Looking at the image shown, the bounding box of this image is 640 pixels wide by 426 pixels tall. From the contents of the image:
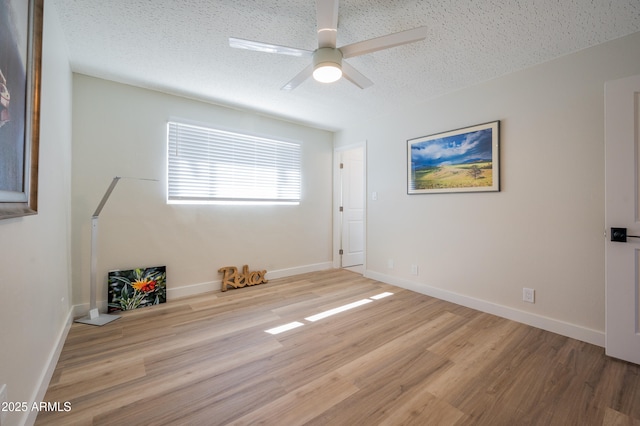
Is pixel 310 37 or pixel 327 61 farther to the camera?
pixel 310 37

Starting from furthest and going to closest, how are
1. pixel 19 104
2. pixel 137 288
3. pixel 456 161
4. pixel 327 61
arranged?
pixel 456 161, pixel 137 288, pixel 327 61, pixel 19 104

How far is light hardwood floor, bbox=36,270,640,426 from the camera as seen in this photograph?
1348mm

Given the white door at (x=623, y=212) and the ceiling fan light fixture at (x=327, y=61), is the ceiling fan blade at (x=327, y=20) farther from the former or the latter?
the white door at (x=623, y=212)

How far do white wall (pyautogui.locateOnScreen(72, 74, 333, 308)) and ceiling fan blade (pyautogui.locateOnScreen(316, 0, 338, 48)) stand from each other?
216 centimetres

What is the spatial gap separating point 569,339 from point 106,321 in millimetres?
4159

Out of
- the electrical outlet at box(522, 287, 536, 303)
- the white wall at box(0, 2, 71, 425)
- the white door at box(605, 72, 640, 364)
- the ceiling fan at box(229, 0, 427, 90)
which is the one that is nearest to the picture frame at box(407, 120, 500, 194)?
the white door at box(605, 72, 640, 364)

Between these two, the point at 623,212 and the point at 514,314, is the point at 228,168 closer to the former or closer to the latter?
the point at 514,314

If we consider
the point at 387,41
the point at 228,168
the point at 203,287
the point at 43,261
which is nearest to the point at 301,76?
the point at 387,41

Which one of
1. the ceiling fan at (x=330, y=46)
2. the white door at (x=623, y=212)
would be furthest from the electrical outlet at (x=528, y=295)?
the ceiling fan at (x=330, y=46)

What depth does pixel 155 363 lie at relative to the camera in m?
1.78

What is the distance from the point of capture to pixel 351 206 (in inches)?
187

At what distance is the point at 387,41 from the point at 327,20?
41 centimetres

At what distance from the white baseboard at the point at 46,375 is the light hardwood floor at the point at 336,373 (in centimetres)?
4

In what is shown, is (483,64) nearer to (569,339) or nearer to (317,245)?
(569,339)
